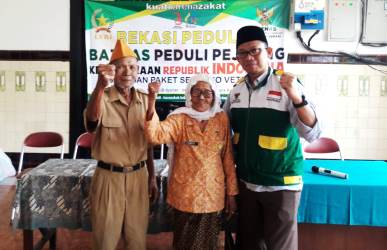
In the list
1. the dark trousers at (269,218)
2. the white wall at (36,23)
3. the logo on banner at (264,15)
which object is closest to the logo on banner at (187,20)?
the logo on banner at (264,15)

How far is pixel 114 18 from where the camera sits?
14.4 ft

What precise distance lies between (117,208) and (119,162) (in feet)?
0.83

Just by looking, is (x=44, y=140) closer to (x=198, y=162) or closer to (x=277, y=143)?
(x=198, y=162)

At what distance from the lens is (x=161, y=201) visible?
2283 mm

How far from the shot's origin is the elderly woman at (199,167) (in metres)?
1.83

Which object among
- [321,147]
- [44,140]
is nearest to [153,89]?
[321,147]

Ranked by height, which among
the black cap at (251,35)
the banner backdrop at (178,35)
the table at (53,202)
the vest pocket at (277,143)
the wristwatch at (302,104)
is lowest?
the table at (53,202)

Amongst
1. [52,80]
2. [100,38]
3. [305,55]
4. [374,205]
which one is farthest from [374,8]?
[52,80]

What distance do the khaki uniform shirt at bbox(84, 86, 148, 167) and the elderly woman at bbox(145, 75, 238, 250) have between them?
0.61 feet

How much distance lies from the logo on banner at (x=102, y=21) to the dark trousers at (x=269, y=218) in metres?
3.23

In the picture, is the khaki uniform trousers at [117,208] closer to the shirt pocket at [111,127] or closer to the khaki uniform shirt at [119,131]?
the khaki uniform shirt at [119,131]

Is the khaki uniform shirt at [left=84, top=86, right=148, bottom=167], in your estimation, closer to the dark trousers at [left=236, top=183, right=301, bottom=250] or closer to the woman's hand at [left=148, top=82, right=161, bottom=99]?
the woman's hand at [left=148, top=82, right=161, bottom=99]

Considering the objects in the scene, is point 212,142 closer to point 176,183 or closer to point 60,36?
point 176,183

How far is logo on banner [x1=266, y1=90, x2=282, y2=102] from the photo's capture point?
175cm
